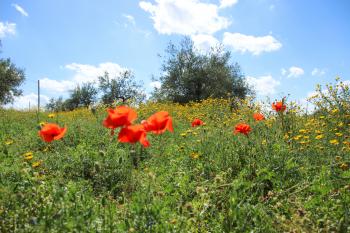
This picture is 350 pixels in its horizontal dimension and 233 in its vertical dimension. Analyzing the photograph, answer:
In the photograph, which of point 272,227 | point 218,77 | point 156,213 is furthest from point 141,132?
point 218,77

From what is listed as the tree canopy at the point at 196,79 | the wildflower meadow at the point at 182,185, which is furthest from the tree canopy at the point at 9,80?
the wildflower meadow at the point at 182,185

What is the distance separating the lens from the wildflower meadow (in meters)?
3.01

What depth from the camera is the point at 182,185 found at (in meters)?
4.25

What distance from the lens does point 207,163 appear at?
4934mm

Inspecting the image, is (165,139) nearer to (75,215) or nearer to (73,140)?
(73,140)

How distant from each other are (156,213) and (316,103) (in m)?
6.33

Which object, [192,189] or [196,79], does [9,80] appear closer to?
[196,79]

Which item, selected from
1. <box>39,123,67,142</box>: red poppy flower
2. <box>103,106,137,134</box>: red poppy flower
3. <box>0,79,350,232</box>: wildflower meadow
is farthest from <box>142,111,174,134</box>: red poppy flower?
<box>39,123,67,142</box>: red poppy flower

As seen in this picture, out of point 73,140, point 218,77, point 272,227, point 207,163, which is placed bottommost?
point 272,227

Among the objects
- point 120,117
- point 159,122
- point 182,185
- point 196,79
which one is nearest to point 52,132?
point 120,117

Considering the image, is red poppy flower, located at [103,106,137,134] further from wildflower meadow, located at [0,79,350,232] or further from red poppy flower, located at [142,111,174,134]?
red poppy flower, located at [142,111,174,134]

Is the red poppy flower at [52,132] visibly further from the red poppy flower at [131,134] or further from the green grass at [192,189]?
the red poppy flower at [131,134]

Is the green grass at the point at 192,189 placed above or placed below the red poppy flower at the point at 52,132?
below

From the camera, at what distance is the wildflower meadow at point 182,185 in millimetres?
3006
